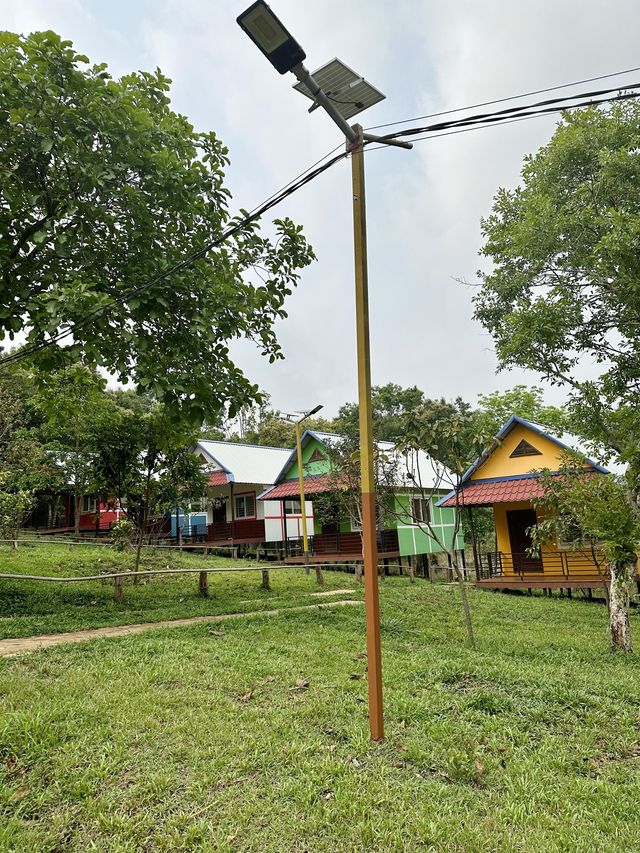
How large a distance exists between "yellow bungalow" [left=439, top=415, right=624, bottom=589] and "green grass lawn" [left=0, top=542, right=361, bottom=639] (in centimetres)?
508

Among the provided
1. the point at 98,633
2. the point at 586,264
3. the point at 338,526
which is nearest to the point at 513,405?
the point at 338,526

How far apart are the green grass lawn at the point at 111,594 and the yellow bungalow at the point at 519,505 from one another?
16.7ft

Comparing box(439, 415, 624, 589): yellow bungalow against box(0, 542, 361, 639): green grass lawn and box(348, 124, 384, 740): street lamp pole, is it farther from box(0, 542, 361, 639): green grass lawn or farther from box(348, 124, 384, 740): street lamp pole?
box(348, 124, 384, 740): street lamp pole

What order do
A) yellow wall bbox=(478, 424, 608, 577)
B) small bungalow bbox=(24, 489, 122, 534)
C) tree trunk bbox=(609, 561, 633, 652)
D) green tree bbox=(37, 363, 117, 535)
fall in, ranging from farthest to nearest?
small bungalow bbox=(24, 489, 122, 534) → yellow wall bbox=(478, 424, 608, 577) → green tree bbox=(37, 363, 117, 535) → tree trunk bbox=(609, 561, 633, 652)

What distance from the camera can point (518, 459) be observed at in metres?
17.5

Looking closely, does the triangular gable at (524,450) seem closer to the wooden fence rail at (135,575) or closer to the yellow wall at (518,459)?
the yellow wall at (518,459)

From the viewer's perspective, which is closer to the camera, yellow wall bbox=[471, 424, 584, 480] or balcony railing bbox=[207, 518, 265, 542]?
yellow wall bbox=[471, 424, 584, 480]

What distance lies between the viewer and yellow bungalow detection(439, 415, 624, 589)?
1638cm

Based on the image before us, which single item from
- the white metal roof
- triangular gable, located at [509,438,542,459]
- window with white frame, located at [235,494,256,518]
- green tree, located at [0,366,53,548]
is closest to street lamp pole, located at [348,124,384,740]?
triangular gable, located at [509,438,542,459]

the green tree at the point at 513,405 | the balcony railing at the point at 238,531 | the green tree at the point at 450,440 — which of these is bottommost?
the balcony railing at the point at 238,531

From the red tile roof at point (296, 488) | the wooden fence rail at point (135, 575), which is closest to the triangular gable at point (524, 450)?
the red tile roof at point (296, 488)

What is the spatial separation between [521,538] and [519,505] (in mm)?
1115

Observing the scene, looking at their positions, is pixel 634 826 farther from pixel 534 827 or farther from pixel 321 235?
pixel 321 235

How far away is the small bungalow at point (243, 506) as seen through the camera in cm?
2459
